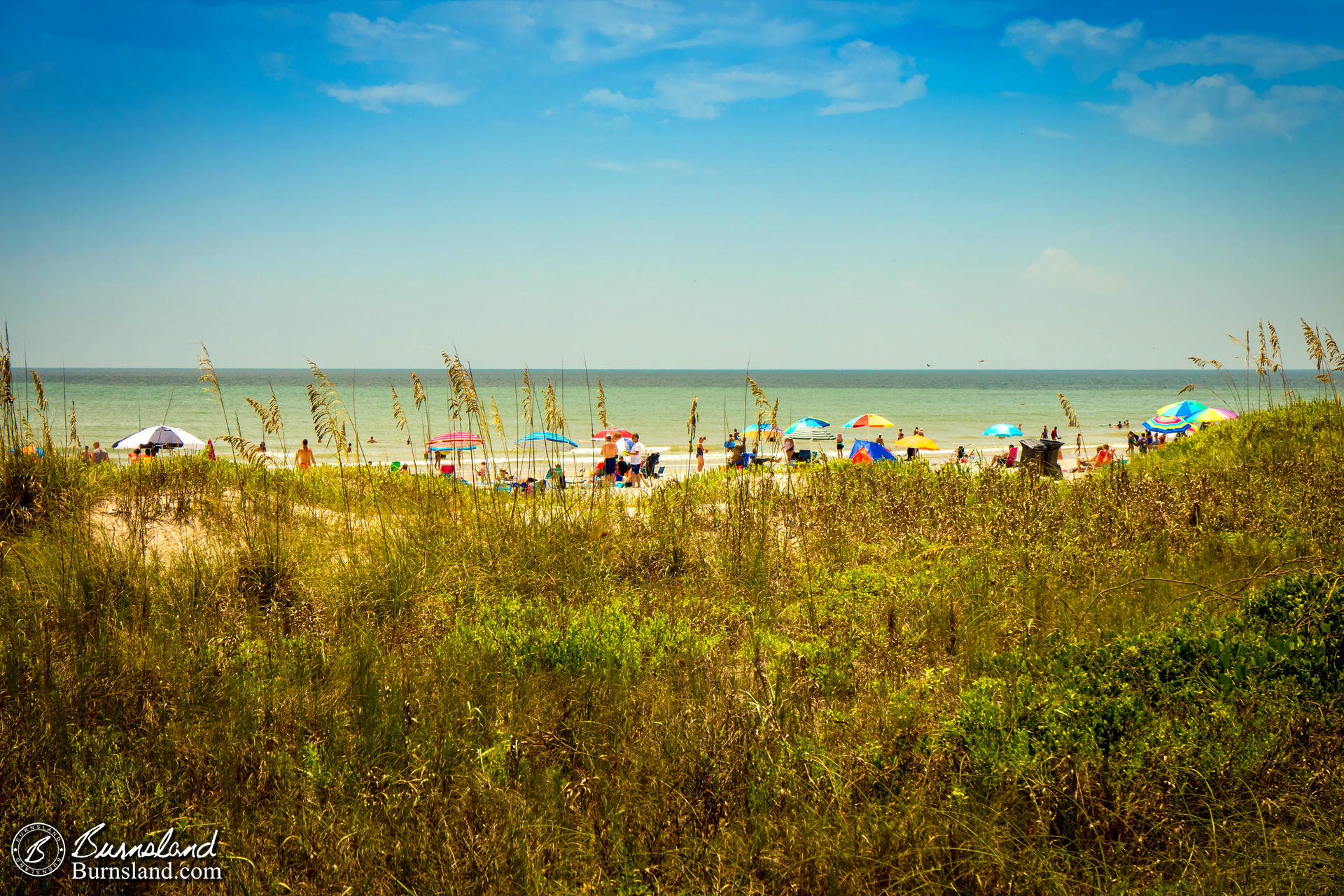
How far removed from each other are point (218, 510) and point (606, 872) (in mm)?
5802

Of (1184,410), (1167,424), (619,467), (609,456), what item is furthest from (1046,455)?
(1167,424)

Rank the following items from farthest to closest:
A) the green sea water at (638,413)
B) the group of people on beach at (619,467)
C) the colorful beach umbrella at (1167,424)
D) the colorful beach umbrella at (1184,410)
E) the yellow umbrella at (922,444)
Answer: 1. the green sea water at (638,413)
2. the yellow umbrella at (922,444)
3. the colorful beach umbrella at (1167,424)
4. the colorful beach umbrella at (1184,410)
5. the group of people on beach at (619,467)

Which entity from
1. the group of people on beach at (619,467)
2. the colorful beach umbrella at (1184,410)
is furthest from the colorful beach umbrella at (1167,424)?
the group of people on beach at (619,467)

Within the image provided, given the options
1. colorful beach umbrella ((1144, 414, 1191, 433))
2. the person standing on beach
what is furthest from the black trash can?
colorful beach umbrella ((1144, 414, 1191, 433))

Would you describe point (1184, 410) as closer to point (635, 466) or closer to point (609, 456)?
point (635, 466)

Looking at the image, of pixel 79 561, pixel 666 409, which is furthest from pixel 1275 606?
pixel 666 409

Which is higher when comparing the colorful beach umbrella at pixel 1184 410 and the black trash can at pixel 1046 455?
the colorful beach umbrella at pixel 1184 410

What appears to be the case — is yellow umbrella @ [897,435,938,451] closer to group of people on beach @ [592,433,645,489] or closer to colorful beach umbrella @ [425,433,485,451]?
group of people on beach @ [592,433,645,489]

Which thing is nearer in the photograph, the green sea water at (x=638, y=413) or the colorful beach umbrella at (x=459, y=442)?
the colorful beach umbrella at (x=459, y=442)

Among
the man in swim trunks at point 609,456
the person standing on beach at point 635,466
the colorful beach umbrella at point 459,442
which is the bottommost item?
the person standing on beach at point 635,466

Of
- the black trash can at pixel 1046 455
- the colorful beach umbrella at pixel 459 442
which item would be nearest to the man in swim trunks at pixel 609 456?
the colorful beach umbrella at pixel 459 442

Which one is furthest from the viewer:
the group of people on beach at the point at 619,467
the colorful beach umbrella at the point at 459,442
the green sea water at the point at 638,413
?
the green sea water at the point at 638,413

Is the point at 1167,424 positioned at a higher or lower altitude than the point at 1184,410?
lower

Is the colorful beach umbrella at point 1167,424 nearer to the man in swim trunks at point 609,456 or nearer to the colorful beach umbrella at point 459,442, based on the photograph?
the man in swim trunks at point 609,456
